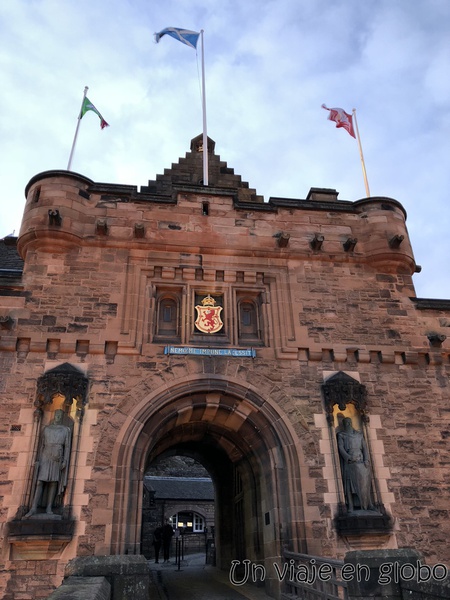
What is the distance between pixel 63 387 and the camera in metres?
9.31

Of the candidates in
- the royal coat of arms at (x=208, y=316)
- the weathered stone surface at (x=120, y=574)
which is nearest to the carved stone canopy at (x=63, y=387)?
the royal coat of arms at (x=208, y=316)

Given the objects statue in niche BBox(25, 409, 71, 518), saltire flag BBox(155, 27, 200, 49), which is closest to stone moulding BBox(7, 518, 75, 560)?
statue in niche BBox(25, 409, 71, 518)

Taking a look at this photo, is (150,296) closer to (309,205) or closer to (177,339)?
(177,339)

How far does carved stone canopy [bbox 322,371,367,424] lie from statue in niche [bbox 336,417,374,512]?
1.46 feet

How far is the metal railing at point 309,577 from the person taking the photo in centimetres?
666

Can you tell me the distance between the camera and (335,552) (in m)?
8.95

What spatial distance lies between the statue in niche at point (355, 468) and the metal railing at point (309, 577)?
147cm

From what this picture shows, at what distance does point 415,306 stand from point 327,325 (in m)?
2.29

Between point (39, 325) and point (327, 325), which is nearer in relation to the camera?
point (39, 325)

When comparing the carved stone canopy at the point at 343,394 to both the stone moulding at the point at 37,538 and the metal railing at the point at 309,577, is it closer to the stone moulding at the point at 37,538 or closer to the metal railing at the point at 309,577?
Answer: the metal railing at the point at 309,577

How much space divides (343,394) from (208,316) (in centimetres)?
330

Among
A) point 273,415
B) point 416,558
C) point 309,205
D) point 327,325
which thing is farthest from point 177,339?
point 416,558

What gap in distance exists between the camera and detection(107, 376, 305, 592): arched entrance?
9.05m

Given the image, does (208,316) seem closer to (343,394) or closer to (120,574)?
(343,394)
